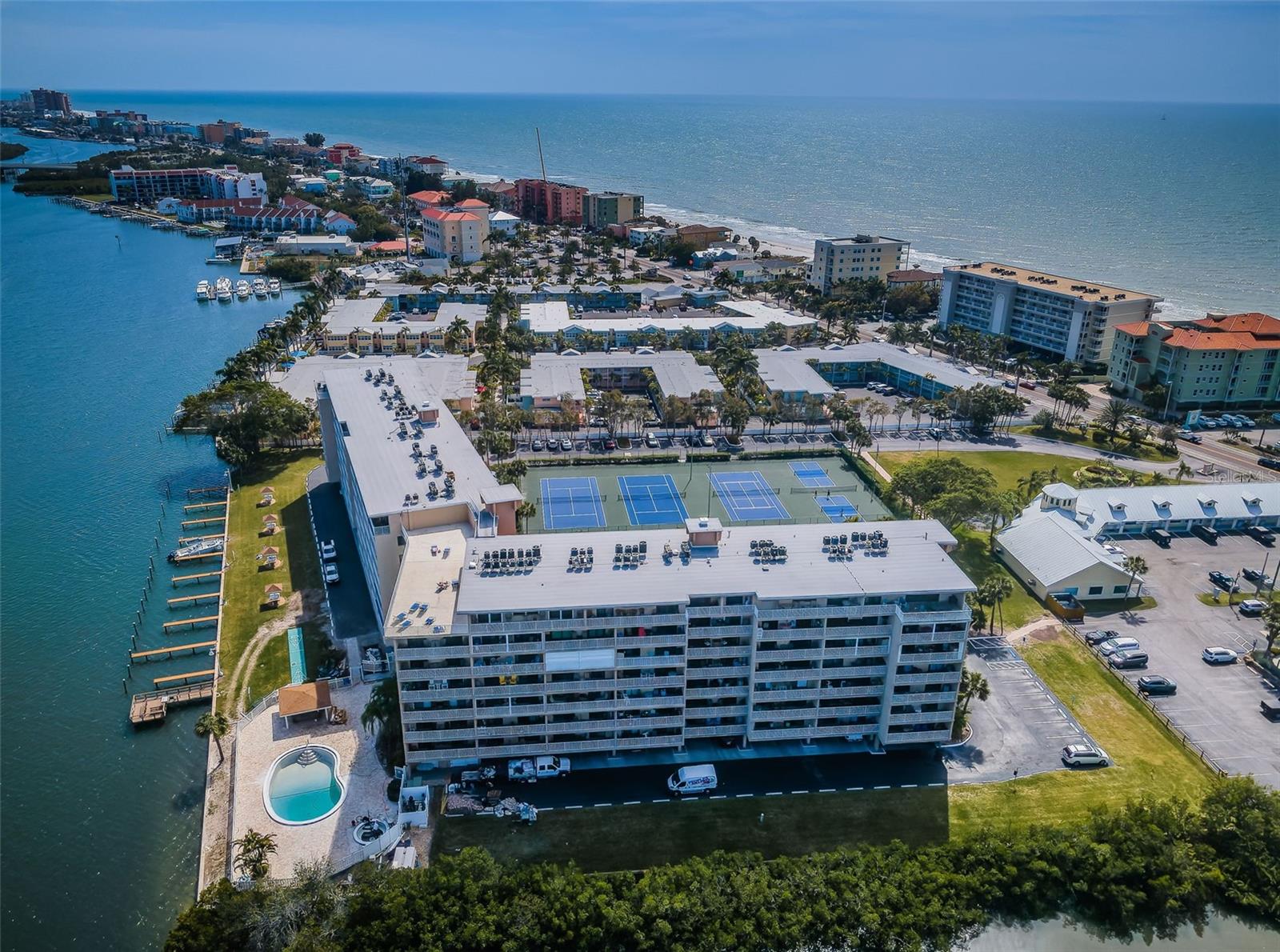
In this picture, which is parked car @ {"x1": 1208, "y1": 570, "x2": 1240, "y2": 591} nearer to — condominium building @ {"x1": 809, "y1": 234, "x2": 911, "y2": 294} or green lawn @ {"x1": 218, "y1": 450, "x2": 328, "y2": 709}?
green lawn @ {"x1": 218, "y1": 450, "x2": 328, "y2": 709}

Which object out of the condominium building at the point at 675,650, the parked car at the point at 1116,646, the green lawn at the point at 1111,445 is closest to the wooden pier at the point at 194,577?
the condominium building at the point at 675,650

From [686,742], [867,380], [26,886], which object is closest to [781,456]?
[867,380]

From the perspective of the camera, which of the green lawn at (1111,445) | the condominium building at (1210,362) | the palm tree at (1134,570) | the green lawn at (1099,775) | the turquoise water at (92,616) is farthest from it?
the condominium building at (1210,362)

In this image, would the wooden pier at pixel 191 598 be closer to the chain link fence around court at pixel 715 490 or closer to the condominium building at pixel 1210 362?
the chain link fence around court at pixel 715 490

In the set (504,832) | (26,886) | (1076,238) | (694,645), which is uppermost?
(1076,238)

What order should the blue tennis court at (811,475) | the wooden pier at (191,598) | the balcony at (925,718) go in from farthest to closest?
the blue tennis court at (811,475), the wooden pier at (191,598), the balcony at (925,718)

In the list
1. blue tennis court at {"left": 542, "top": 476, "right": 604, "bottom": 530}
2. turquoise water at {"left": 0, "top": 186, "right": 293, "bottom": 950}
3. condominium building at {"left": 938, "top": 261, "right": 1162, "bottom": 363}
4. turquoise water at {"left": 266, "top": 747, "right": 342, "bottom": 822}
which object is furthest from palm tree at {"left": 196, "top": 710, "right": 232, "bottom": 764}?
condominium building at {"left": 938, "top": 261, "right": 1162, "bottom": 363}

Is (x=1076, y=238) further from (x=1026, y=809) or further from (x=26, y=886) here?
(x=26, y=886)
